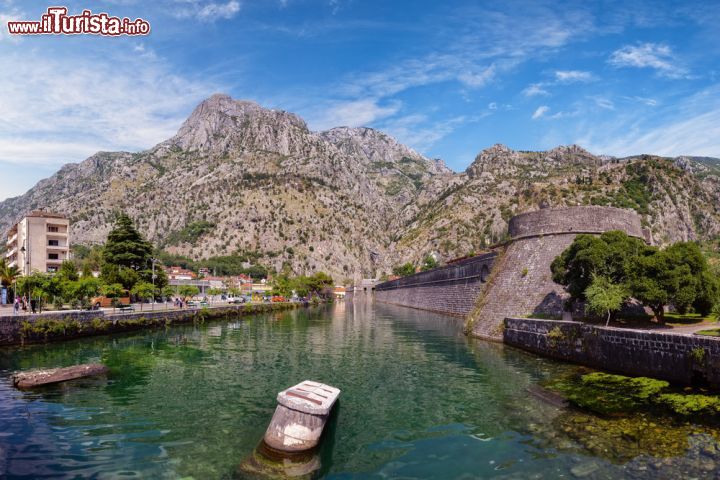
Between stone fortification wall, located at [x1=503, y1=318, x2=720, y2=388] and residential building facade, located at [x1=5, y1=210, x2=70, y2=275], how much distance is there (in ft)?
305

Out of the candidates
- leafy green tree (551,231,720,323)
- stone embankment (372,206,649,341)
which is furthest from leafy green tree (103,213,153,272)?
leafy green tree (551,231,720,323)

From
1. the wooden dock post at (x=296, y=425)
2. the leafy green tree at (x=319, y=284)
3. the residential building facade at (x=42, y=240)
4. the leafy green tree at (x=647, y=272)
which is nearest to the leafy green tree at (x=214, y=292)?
the residential building facade at (x=42, y=240)

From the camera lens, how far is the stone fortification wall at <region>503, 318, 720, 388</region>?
55.1 ft

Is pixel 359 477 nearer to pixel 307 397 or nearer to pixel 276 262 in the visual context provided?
pixel 307 397

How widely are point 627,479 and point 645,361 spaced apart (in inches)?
473

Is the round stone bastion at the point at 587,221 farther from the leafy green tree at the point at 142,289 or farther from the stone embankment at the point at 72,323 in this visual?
the leafy green tree at the point at 142,289

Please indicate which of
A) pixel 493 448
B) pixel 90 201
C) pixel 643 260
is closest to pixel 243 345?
pixel 493 448

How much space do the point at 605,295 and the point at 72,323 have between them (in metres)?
42.7

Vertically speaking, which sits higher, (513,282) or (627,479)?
(513,282)

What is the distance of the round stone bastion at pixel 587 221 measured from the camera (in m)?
38.3

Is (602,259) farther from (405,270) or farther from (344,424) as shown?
(405,270)

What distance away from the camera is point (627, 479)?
10133 mm

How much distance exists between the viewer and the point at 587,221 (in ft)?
126

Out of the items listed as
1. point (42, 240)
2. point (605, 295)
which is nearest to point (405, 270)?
point (42, 240)
